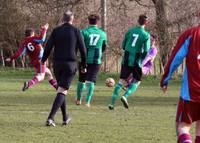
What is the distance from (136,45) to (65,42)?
3198 millimetres

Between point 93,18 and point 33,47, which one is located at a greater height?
point 93,18

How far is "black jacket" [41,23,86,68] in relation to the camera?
10547mm

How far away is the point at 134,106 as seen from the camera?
14461mm

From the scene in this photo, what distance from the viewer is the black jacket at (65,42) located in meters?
10.5

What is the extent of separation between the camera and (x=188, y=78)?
7.30m

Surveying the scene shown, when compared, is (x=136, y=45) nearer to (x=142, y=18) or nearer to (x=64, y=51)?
(x=142, y=18)

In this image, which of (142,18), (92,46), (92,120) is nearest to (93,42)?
(92,46)

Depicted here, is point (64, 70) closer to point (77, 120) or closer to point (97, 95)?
point (77, 120)

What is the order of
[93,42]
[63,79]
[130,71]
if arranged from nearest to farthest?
1. [63,79]
2. [130,71]
3. [93,42]

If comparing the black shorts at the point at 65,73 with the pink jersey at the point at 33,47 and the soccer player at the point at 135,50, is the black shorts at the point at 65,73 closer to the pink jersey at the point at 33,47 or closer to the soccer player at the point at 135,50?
the soccer player at the point at 135,50

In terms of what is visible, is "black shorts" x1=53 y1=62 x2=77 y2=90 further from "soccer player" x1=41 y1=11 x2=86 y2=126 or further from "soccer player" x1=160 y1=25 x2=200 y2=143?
"soccer player" x1=160 y1=25 x2=200 y2=143

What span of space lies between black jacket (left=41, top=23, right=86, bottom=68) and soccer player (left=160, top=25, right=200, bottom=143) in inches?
138

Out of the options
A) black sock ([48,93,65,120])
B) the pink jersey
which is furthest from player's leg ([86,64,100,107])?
black sock ([48,93,65,120])

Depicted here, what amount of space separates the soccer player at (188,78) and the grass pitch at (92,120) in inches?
79.6
